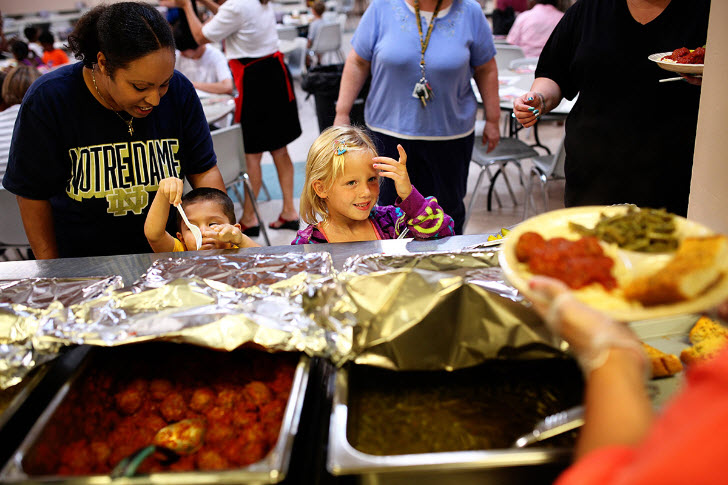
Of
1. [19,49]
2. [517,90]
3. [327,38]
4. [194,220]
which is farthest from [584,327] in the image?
[327,38]

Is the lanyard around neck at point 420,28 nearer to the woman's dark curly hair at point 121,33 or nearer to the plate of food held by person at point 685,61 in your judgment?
the plate of food held by person at point 685,61

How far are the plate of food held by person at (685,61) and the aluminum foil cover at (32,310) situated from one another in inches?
61.1

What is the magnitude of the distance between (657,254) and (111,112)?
5.27ft

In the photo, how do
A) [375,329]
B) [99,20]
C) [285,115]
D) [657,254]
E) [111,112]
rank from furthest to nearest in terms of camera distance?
[285,115] → [111,112] → [99,20] → [375,329] → [657,254]

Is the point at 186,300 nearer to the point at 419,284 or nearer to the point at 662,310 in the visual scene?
the point at 419,284

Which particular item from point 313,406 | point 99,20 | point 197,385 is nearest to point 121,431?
point 197,385

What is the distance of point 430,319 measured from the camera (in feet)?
3.75

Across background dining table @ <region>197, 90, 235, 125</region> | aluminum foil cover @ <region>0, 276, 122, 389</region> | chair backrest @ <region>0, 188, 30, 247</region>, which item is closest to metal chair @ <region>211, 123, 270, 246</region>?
background dining table @ <region>197, 90, 235, 125</region>

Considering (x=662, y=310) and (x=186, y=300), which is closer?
(x=662, y=310)

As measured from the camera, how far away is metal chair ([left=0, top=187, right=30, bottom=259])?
2568 mm

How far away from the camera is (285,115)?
397 cm

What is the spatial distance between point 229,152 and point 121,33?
1.77 metres

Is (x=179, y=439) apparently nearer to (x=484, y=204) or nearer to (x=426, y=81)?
(x=426, y=81)

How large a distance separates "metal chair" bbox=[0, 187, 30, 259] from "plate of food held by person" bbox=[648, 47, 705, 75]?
2.77m
